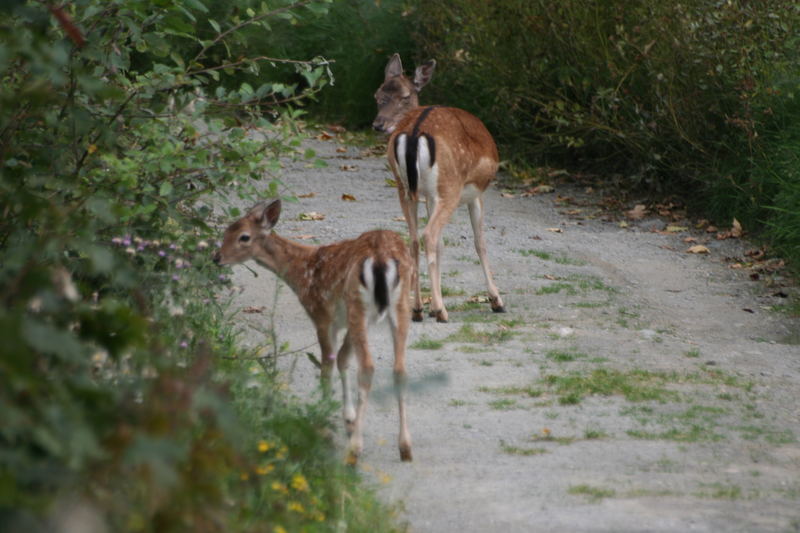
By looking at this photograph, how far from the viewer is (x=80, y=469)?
→ 265 cm

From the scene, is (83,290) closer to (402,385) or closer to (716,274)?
(402,385)

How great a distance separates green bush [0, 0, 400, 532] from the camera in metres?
2.60

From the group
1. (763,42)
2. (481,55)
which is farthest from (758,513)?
(481,55)

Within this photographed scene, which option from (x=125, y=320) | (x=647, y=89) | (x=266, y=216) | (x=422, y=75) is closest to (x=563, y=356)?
(x=266, y=216)

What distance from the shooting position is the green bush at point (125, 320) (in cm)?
260

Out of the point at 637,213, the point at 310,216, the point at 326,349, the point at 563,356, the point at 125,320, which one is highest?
the point at 125,320

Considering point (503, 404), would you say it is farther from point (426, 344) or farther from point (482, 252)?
point (482, 252)

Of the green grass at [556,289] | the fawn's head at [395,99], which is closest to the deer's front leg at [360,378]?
the green grass at [556,289]

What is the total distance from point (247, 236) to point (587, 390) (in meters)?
2.24

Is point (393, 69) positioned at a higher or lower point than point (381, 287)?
higher

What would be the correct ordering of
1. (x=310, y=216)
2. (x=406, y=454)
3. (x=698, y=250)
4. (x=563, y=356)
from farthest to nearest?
(x=310, y=216), (x=698, y=250), (x=563, y=356), (x=406, y=454)

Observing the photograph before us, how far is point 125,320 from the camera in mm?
2959

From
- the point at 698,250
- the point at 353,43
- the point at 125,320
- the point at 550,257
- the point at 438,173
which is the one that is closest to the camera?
the point at 125,320

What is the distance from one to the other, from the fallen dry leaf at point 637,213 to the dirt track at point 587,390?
3.44 feet
